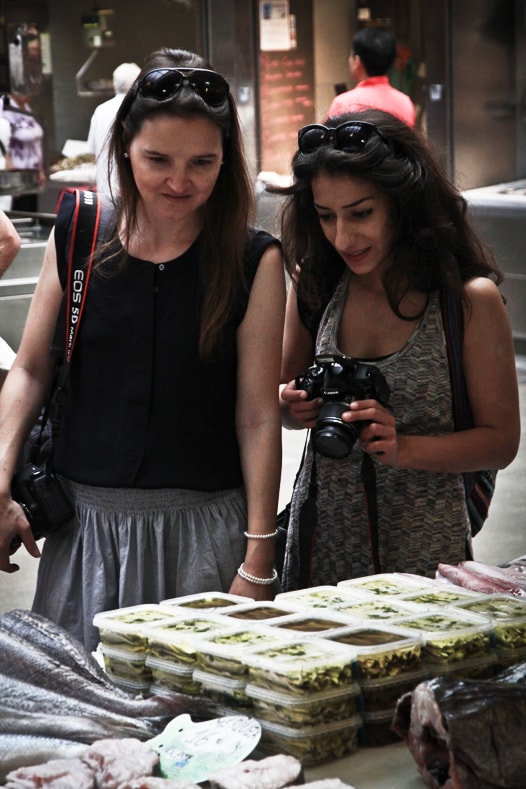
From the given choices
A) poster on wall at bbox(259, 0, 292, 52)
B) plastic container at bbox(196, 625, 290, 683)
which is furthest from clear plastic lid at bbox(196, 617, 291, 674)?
poster on wall at bbox(259, 0, 292, 52)

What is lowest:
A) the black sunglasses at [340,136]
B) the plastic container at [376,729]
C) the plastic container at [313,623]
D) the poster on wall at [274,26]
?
the plastic container at [376,729]

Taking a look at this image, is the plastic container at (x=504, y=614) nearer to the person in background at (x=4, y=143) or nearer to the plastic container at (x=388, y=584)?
the plastic container at (x=388, y=584)

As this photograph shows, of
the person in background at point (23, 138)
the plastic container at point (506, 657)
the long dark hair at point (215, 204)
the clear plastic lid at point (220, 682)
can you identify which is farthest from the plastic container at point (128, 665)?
the person in background at point (23, 138)

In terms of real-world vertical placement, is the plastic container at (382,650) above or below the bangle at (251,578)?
above

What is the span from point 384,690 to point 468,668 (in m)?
0.16

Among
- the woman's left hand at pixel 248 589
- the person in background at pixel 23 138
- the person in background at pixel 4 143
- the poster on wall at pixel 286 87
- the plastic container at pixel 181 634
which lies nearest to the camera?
the plastic container at pixel 181 634

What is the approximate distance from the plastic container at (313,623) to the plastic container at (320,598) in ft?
0.13

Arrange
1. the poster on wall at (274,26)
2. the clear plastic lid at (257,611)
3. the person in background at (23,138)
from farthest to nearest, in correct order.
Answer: the poster on wall at (274,26)
the person in background at (23,138)
the clear plastic lid at (257,611)

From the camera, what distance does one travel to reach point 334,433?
225 centimetres

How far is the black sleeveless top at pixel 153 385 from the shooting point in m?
2.39

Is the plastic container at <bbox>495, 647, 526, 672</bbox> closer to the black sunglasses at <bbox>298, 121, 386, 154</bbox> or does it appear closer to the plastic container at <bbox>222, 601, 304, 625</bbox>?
the plastic container at <bbox>222, 601, 304, 625</bbox>

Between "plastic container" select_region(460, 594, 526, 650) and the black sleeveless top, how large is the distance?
61cm

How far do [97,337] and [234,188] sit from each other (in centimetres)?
41

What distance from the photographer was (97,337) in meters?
2.42
